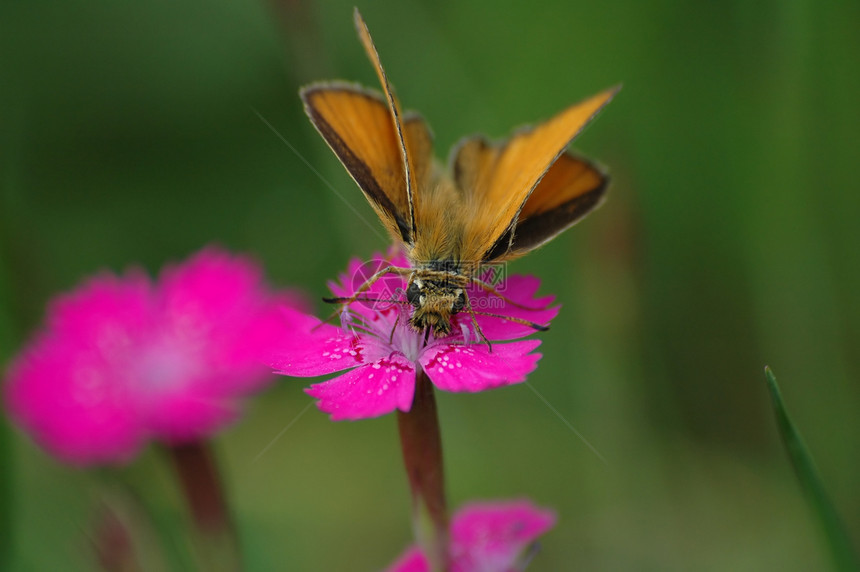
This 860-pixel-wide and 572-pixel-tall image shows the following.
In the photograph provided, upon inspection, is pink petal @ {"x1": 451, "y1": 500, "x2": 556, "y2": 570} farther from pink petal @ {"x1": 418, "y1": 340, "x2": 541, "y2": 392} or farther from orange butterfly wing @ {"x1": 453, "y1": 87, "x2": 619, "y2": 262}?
orange butterfly wing @ {"x1": 453, "y1": 87, "x2": 619, "y2": 262}

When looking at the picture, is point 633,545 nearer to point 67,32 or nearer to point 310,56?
point 310,56

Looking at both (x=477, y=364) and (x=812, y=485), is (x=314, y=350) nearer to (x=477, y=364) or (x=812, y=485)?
(x=477, y=364)

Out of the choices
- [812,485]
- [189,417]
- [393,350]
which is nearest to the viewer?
[812,485]

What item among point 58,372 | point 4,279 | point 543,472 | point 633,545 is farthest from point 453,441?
point 4,279

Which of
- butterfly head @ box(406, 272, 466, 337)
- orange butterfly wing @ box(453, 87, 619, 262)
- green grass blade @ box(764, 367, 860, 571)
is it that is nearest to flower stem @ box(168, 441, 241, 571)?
butterfly head @ box(406, 272, 466, 337)

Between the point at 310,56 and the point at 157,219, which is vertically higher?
the point at 310,56

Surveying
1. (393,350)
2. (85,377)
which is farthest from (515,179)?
(85,377)
